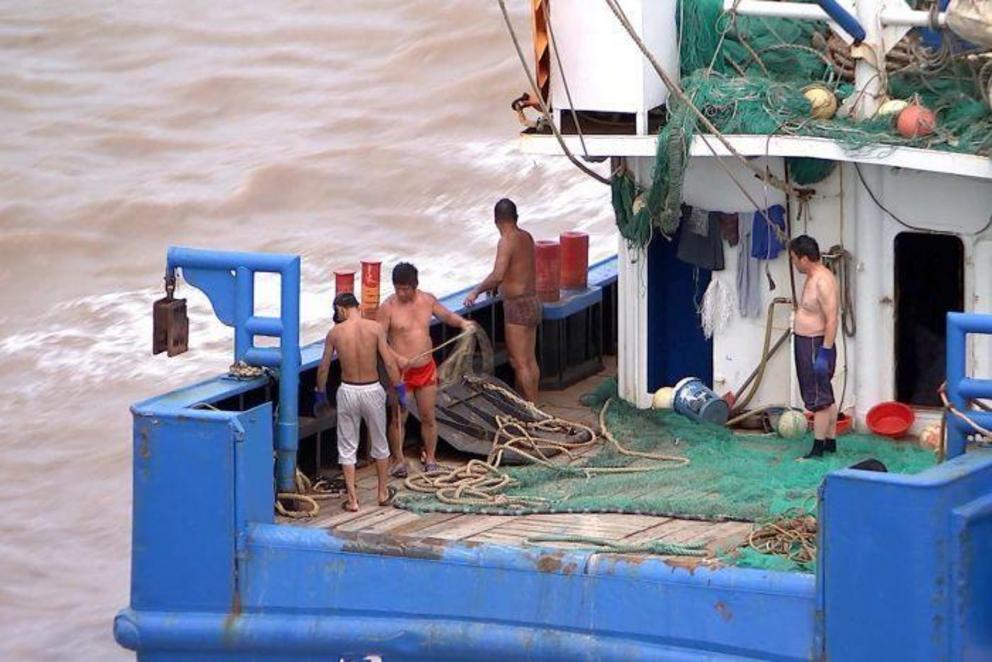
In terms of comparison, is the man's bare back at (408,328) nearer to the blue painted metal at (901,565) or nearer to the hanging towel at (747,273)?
the hanging towel at (747,273)

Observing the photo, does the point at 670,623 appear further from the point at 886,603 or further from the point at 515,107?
the point at 515,107

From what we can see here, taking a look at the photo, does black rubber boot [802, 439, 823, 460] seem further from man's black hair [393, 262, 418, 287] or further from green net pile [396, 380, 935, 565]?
man's black hair [393, 262, 418, 287]

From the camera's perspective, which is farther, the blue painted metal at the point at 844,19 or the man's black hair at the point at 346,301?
the blue painted metal at the point at 844,19

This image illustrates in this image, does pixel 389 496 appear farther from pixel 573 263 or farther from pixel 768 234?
pixel 573 263

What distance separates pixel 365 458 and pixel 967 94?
12.7 ft

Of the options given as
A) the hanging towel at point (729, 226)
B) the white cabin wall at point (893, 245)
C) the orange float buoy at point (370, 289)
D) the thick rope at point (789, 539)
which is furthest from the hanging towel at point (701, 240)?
the thick rope at point (789, 539)

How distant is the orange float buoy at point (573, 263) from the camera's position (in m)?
12.6

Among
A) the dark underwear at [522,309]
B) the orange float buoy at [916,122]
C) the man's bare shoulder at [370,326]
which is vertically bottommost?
the man's bare shoulder at [370,326]

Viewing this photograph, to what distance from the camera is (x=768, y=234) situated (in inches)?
422

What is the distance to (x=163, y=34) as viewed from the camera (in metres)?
31.5

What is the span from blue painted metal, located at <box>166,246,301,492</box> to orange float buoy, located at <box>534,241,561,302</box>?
9.11 feet

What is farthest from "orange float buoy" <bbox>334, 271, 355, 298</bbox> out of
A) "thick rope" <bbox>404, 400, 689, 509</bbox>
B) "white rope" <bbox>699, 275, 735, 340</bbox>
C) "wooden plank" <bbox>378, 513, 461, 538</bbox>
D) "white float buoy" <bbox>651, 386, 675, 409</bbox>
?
"white rope" <bbox>699, 275, 735, 340</bbox>

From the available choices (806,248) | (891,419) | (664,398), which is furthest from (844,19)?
(664,398)

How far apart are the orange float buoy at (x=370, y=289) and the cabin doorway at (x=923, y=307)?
115 inches
